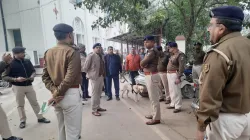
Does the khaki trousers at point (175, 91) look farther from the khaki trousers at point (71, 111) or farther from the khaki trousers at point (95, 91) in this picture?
the khaki trousers at point (71, 111)

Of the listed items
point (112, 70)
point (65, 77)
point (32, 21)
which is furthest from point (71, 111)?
point (32, 21)

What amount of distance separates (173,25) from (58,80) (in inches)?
351

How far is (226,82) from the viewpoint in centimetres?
161

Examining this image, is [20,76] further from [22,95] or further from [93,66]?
[93,66]

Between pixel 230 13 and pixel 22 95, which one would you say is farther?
pixel 22 95

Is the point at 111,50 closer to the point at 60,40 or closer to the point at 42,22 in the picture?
the point at 60,40

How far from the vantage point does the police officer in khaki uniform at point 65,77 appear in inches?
108

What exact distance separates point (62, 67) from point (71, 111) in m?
0.65

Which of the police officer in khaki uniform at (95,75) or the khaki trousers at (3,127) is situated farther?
the police officer in khaki uniform at (95,75)

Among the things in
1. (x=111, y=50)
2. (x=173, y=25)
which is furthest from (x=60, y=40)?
(x=173, y=25)

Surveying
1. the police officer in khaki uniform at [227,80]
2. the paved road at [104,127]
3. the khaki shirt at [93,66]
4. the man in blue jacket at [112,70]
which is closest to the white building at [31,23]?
the man in blue jacket at [112,70]

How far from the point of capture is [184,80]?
6828 millimetres

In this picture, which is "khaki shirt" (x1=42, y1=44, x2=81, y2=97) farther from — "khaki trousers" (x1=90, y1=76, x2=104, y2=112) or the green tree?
the green tree

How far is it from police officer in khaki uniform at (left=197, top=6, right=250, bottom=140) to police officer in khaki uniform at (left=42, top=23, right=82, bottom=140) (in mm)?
1785
